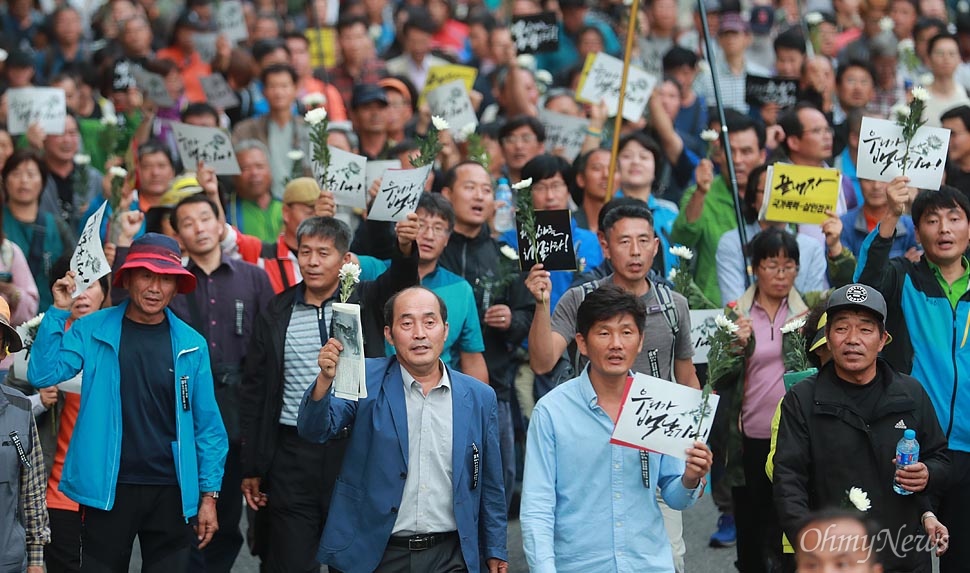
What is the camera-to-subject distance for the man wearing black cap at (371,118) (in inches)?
464

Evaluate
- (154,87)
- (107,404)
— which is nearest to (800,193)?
(107,404)

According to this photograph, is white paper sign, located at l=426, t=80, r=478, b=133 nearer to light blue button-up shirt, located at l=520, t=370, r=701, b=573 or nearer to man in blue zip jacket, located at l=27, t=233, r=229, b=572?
man in blue zip jacket, located at l=27, t=233, r=229, b=572

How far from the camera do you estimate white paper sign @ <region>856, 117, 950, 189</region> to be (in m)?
8.63

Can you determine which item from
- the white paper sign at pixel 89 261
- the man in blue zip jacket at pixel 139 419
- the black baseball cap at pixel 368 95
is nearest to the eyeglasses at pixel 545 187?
the black baseball cap at pixel 368 95

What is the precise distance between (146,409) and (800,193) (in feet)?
14.3

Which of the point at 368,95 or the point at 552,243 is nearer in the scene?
the point at 552,243

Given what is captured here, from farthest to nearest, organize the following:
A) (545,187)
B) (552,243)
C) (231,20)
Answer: (231,20), (545,187), (552,243)

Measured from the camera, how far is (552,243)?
320 inches

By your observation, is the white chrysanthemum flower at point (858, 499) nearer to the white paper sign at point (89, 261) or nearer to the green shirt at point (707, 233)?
the white paper sign at point (89, 261)

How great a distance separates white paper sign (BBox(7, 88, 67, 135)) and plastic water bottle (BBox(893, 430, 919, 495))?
26.9 ft

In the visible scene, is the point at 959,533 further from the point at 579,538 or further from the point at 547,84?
the point at 547,84

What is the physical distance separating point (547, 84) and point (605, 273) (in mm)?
6606

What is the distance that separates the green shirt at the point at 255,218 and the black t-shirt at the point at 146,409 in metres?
3.66

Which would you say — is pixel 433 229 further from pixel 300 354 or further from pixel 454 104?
pixel 454 104
